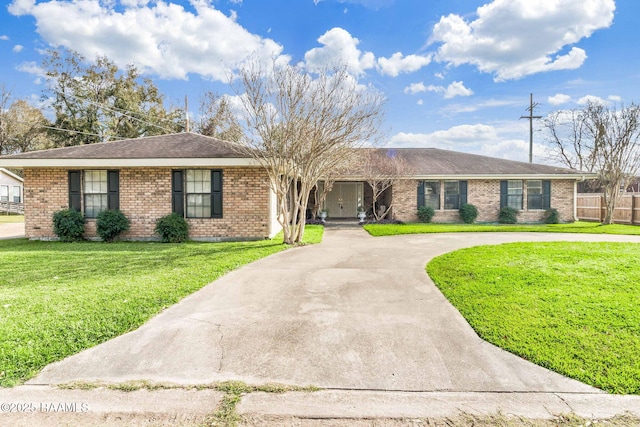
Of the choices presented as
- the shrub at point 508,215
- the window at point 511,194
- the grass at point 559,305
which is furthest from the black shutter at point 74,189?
the window at point 511,194

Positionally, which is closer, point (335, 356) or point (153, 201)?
point (335, 356)

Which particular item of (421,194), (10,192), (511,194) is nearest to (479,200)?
(511,194)

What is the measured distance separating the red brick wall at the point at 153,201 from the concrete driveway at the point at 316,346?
18.7 ft

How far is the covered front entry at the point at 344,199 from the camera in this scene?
21797 millimetres

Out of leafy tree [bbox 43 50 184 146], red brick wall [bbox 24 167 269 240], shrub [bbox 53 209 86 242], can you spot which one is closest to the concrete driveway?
red brick wall [bbox 24 167 269 240]

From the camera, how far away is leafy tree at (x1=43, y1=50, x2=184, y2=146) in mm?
29156

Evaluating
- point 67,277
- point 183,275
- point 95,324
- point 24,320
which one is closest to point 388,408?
point 95,324

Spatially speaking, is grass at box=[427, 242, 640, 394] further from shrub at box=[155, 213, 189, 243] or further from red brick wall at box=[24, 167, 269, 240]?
shrub at box=[155, 213, 189, 243]

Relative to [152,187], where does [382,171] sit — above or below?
above

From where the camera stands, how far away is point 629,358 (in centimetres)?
322

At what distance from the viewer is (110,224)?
36.8 feet

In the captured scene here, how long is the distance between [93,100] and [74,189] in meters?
23.0

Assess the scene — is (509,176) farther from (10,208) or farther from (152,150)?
(10,208)

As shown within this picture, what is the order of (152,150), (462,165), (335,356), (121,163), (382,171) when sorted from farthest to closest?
(462,165) → (382,171) → (152,150) → (121,163) → (335,356)
